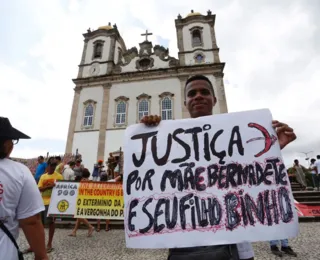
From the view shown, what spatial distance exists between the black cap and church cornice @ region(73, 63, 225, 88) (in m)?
19.1

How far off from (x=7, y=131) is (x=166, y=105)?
57.9ft

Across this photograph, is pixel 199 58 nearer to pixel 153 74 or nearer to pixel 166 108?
pixel 153 74

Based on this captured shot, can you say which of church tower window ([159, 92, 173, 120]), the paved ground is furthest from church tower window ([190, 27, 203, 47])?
the paved ground

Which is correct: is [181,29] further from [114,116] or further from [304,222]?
[304,222]

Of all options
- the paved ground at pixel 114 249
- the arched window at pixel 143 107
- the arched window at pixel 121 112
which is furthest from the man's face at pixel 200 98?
the arched window at pixel 121 112

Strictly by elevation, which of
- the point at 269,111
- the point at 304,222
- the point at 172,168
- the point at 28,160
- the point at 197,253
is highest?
the point at 28,160

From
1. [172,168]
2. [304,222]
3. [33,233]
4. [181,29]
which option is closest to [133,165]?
[172,168]

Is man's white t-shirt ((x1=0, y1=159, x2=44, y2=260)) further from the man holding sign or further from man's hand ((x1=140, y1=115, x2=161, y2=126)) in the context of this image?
man's hand ((x1=140, y1=115, x2=161, y2=126))

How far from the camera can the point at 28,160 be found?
17.4 m

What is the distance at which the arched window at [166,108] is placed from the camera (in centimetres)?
1852

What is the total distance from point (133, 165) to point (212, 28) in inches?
950

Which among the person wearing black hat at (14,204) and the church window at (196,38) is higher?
the church window at (196,38)

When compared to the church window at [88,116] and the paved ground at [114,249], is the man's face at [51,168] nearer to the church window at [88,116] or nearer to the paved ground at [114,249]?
the paved ground at [114,249]

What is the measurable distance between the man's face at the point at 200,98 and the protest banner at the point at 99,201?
523 centimetres
